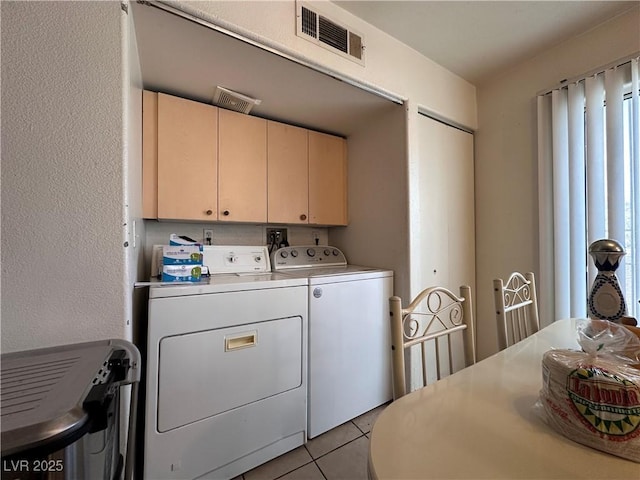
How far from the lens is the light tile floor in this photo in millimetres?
1381

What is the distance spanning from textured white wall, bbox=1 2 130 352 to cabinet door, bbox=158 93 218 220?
0.72 meters

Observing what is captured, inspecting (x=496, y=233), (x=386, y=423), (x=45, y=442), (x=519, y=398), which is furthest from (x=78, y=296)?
(x=496, y=233)

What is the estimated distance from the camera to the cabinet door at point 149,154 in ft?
Answer: 5.29

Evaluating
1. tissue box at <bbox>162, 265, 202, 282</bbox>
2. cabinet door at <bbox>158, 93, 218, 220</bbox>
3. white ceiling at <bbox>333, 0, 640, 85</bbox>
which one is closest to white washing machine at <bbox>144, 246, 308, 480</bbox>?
tissue box at <bbox>162, 265, 202, 282</bbox>

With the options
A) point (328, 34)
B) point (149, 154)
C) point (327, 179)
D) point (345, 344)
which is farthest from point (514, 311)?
point (149, 154)

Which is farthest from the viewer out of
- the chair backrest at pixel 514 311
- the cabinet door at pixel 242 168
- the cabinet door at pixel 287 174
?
the cabinet door at pixel 287 174

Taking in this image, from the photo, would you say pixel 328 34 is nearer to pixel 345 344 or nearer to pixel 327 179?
pixel 327 179

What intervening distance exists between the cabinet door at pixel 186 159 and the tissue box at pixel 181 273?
1.35ft

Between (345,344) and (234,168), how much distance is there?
56.5 inches

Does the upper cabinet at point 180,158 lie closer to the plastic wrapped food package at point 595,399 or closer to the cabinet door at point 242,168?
the cabinet door at point 242,168

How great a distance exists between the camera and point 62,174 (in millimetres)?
875

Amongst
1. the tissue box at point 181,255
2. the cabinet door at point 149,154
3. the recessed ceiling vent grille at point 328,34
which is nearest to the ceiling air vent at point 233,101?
the cabinet door at point 149,154

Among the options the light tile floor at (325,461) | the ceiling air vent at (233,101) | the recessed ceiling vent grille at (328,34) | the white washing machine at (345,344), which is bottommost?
the light tile floor at (325,461)

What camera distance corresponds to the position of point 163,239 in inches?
76.5
